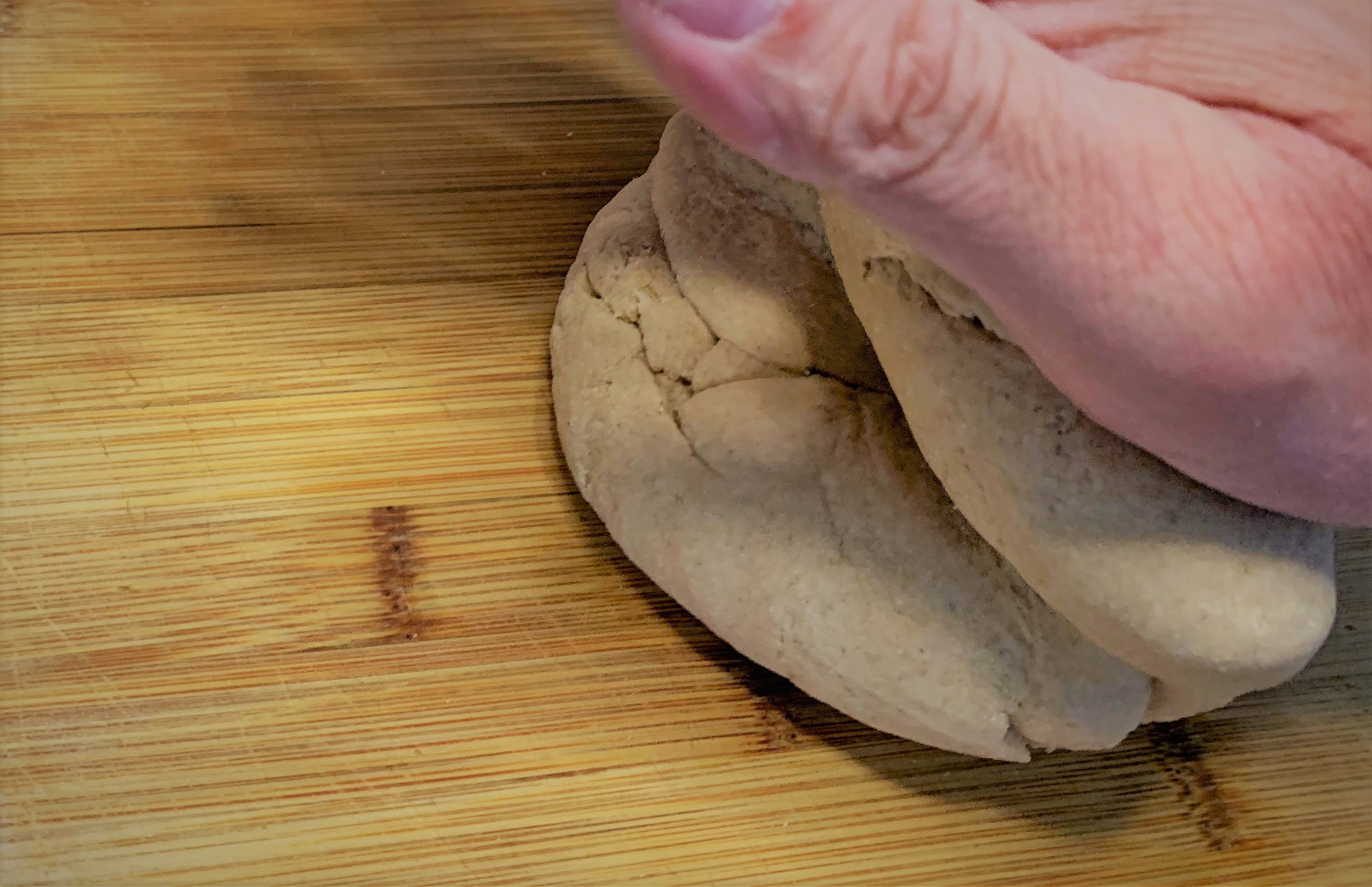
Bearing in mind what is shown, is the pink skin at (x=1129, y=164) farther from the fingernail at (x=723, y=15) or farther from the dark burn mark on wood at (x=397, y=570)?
the dark burn mark on wood at (x=397, y=570)

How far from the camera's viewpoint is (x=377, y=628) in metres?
0.88

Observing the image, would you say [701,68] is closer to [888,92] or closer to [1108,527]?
[888,92]

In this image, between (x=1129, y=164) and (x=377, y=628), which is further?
(x=377, y=628)

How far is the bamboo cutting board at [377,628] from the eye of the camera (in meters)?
0.80

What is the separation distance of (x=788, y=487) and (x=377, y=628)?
368mm

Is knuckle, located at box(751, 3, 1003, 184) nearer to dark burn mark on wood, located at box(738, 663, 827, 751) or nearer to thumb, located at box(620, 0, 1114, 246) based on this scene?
thumb, located at box(620, 0, 1114, 246)

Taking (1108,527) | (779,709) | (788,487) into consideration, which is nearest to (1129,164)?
(1108,527)

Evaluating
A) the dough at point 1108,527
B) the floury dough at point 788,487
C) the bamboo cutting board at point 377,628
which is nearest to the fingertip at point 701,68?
the dough at point 1108,527

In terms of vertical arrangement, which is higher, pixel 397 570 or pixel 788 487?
pixel 788 487

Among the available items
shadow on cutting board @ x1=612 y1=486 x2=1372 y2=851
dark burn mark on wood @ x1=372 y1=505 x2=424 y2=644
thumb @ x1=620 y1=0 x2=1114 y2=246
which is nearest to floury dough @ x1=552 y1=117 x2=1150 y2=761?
shadow on cutting board @ x1=612 y1=486 x2=1372 y2=851

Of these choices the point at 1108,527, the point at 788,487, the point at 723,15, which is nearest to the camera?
the point at 723,15

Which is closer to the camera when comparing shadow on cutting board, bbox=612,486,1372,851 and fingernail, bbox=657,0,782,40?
fingernail, bbox=657,0,782,40

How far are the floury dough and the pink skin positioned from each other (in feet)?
0.85

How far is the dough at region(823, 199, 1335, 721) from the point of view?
26.5 inches
